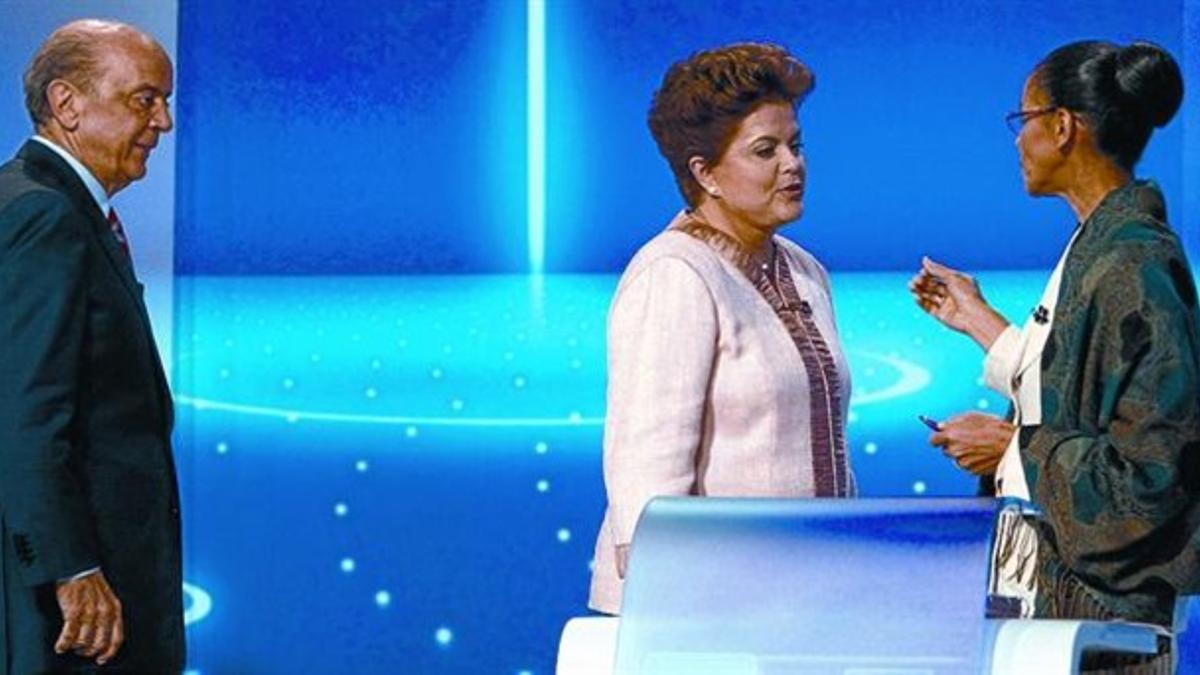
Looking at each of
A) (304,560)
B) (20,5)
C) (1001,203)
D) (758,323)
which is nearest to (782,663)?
(758,323)

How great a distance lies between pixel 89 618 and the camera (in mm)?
3326

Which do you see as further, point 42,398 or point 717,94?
point 717,94

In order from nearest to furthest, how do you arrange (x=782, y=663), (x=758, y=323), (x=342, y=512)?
(x=782, y=663) → (x=758, y=323) → (x=342, y=512)

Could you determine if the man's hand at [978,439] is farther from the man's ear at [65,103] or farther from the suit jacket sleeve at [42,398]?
the man's ear at [65,103]

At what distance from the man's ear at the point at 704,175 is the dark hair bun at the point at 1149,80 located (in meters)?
0.59

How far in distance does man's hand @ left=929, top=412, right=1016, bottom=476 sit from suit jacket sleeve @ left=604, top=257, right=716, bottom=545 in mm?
356

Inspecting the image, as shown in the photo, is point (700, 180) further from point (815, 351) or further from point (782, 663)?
point (782, 663)

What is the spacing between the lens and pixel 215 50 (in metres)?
5.16

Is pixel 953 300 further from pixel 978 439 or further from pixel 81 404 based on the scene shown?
pixel 81 404

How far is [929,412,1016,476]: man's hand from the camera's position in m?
3.48

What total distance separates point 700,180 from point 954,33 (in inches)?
52.3

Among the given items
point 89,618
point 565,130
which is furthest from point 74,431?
point 565,130

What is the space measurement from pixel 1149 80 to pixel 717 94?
612 millimetres

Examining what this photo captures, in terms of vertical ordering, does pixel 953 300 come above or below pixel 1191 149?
below
